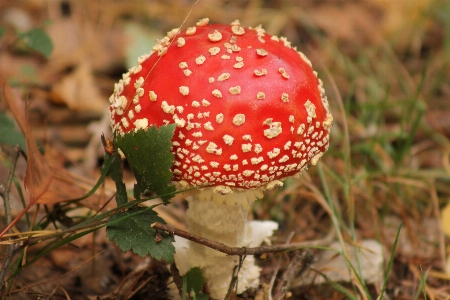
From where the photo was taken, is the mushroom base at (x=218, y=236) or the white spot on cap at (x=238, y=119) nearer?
the white spot on cap at (x=238, y=119)

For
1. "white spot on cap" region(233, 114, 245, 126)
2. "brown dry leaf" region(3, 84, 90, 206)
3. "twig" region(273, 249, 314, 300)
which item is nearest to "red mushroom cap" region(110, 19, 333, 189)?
"white spot on cap" region(233, 114, 245, 126)

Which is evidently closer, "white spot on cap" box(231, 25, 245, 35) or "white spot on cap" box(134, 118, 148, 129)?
"white spot on cap" box(134, 118, 148, 129)

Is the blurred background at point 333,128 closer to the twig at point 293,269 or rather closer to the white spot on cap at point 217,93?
the twig at point 293,269

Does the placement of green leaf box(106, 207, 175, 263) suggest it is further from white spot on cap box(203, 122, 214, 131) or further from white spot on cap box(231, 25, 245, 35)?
white spot on cap box(231, 25, 245, 35)

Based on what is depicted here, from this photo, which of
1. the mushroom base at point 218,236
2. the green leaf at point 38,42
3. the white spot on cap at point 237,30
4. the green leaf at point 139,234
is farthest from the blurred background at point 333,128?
the white spot on cap at point 237,30

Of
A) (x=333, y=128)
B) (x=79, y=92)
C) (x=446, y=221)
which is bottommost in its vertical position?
(x=446, y=221)

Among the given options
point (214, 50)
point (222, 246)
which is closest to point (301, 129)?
point (214, 50)

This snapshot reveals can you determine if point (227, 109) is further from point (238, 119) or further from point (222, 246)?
point (222, 246)
